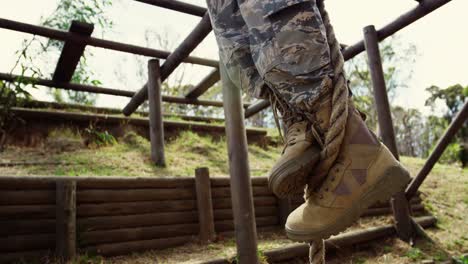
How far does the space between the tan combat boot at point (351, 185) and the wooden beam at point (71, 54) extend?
11.6 feet

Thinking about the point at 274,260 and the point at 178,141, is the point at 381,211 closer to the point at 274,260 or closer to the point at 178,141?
the point at 274,260

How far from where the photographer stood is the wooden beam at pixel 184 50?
3.77 meters

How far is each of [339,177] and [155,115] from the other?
12.8ft

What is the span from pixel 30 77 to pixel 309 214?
4588 mm

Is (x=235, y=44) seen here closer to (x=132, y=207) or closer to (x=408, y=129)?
(x=132, y=207)

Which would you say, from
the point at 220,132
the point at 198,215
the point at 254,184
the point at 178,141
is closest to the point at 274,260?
the point at 198,215

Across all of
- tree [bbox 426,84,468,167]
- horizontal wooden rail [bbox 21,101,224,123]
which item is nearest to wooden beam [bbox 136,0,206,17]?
horizontal wooden rail [bbox 21,101,224,123]

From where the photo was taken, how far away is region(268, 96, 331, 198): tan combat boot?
108cm

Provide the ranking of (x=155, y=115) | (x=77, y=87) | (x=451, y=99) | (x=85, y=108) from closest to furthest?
(x=155, y=115) < (x=77, y=87) < (x=85, y=108) < (x=451, y=99)

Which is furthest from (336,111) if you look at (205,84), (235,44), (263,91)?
(205,84)

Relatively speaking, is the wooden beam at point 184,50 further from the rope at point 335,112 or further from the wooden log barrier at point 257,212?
the rope at point 335,112

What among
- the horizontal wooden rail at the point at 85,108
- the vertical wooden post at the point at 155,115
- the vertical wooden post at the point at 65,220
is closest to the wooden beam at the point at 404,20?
the vertical wooden post at the point at 155,115

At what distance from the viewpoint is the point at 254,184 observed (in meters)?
3.84

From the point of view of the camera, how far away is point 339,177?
1.09m
